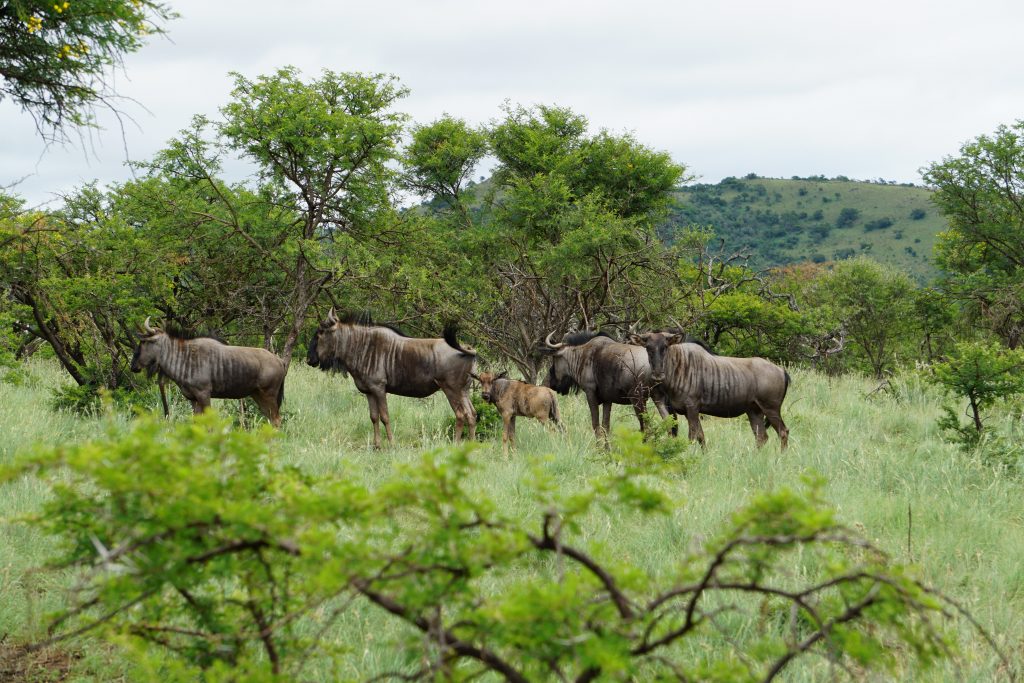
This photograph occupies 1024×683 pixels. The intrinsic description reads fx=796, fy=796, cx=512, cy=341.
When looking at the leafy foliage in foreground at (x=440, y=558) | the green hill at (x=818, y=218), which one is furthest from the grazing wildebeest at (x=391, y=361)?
the green hill at (x=818, y=218)

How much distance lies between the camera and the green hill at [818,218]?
243 ft

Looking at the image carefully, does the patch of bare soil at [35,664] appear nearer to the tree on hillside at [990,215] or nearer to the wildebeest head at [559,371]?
the wildebeest head at [559,371]

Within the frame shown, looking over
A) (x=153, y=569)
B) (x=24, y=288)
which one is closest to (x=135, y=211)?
(x=24, y=288)

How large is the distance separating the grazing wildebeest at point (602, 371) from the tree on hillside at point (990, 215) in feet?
43.8

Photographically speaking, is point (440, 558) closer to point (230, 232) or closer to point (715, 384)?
point (715, 384)

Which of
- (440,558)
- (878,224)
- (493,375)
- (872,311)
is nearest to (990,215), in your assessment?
(872,311)

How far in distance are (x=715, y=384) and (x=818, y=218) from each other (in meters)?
81.7

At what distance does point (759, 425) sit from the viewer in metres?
9.57

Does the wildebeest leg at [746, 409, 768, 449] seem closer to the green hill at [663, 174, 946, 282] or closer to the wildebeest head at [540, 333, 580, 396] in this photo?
the wildebeest head at [540, 333, 580, 396]

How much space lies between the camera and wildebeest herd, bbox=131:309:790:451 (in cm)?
925

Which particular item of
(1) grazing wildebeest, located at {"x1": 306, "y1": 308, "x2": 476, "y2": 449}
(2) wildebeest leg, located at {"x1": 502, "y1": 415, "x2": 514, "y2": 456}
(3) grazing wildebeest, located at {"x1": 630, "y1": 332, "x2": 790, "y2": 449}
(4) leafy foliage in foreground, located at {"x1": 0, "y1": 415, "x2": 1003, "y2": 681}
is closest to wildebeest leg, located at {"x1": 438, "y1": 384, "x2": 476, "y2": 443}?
(1) grazing wildebeest, located at {"x1": 306, "y1": 308, "x2": 476, "y2": 449}

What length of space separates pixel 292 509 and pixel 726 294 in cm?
1778

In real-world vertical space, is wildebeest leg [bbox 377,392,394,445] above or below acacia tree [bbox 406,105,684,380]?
below

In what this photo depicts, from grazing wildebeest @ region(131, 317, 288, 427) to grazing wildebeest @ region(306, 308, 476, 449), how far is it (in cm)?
62
